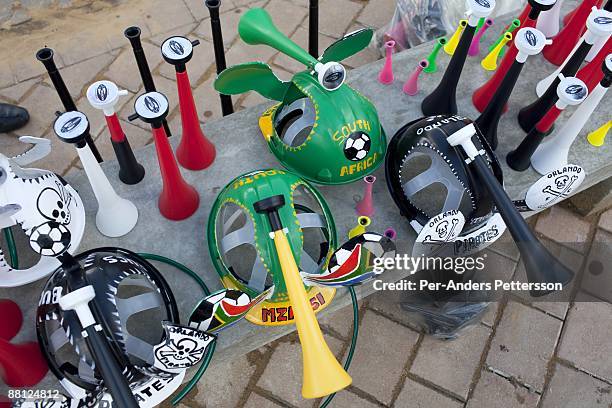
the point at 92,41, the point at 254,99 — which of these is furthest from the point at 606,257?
the point at 92,41

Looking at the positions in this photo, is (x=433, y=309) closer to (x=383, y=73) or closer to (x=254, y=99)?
(x=383, y=73)

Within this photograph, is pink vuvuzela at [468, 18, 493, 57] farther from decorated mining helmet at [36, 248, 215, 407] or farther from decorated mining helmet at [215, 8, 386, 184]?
decorated mining helmet at [36, 248, 215, 407]

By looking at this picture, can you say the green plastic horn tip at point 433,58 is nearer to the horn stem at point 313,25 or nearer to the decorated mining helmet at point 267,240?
the horn stem at point 313,25

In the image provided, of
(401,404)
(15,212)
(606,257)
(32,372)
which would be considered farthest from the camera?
(606,257)

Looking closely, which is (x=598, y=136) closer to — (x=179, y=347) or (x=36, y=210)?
(x=179, y=347)

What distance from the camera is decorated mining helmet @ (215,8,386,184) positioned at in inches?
52.6

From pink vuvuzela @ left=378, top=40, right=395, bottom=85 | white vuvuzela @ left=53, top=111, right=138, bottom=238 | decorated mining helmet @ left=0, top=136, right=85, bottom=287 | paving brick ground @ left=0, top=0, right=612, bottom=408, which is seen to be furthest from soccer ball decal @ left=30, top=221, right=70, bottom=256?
pink vuvuzela @ left=378, top=40, right=395, bottom=85

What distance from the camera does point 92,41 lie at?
8.79 ft

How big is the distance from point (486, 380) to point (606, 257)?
0.80 metres

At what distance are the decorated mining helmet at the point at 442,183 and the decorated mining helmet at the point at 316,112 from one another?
8 centimetres

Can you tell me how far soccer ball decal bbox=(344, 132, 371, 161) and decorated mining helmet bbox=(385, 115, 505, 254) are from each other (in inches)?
4.5

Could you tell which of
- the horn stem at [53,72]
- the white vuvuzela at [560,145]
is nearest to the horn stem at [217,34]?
the horn stem at [53,72]

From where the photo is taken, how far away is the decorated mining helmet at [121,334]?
1.05 metres

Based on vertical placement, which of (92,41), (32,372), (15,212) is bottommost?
(32,372)
